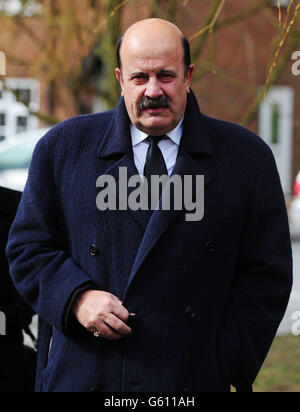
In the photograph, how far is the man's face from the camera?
2785 mm

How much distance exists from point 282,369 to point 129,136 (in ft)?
12.8

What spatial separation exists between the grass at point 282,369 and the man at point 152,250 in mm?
3012

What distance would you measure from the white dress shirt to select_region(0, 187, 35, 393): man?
69cm

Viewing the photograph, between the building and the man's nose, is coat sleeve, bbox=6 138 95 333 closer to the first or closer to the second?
the man's nose

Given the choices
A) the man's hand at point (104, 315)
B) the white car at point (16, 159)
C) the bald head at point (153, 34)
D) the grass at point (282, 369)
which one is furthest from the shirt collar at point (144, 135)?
the white car at point (16, 159)

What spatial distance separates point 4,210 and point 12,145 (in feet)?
31.5

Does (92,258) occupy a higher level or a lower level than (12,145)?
lower

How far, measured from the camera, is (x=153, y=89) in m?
2.77

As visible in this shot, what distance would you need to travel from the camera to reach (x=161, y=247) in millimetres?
2855

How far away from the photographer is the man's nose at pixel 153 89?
2.77 meters

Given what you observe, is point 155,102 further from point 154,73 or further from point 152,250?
point 152,250

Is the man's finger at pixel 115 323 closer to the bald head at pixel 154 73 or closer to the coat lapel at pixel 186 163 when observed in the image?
the coat lapel at pixel 186 163
